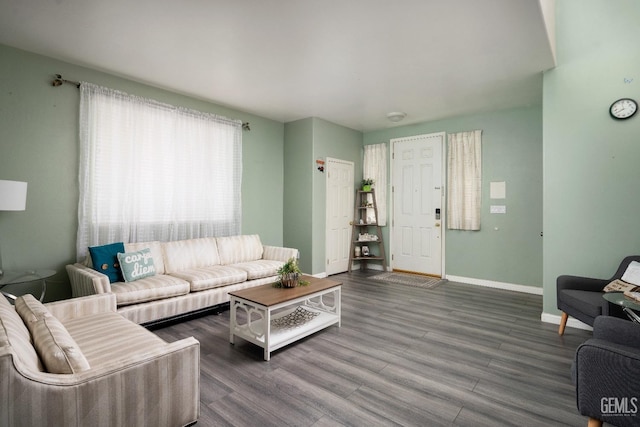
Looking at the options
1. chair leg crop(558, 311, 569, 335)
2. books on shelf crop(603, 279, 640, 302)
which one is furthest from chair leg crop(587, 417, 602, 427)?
chair leg crop(558, 311, 569, 335)

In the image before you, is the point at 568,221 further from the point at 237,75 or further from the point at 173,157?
the point at 173,157

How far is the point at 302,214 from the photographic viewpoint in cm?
554

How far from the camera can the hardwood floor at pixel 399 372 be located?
1.90m

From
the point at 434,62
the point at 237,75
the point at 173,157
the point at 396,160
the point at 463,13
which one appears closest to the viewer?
the point at 463,13

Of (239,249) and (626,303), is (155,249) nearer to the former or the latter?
(239,249)

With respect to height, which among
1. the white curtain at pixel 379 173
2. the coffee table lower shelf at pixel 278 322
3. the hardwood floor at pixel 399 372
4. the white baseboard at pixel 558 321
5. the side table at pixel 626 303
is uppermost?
the white curtain at pixel 379 173

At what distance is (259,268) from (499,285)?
381 centimetres

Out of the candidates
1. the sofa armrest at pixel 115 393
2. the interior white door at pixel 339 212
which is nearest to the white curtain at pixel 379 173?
the interior white door at pixel 339 212

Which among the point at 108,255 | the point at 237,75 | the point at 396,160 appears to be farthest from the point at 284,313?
the point at 396,160

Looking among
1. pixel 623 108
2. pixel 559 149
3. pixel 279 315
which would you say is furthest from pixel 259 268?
pixel 623 108

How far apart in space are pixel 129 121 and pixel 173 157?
657 millimetres

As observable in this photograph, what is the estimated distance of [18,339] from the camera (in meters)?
1.41

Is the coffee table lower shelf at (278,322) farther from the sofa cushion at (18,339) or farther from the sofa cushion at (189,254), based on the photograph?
the sofa cushion at (18,339)

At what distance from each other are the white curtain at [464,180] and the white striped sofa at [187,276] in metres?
2.89
